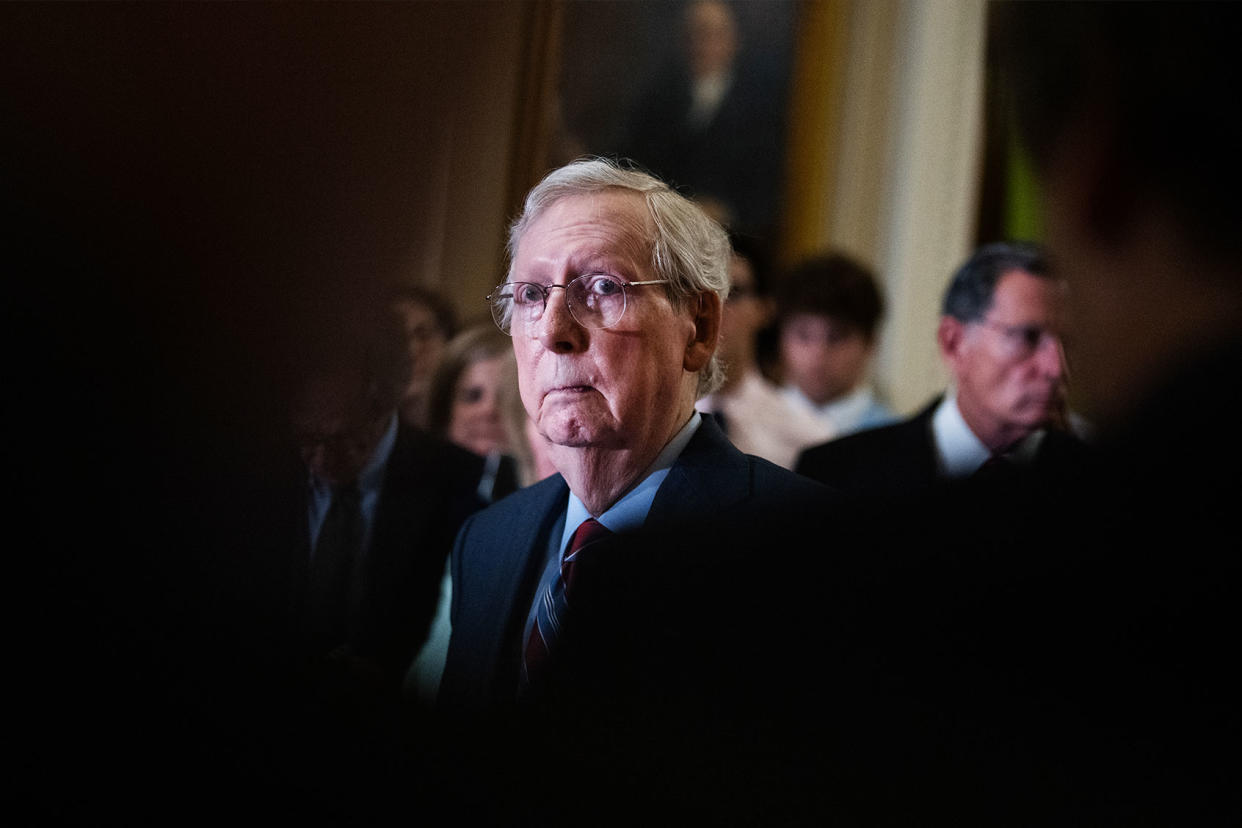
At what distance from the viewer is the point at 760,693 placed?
0.99 metres

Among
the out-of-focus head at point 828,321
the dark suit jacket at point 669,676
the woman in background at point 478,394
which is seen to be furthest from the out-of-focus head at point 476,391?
the out-of-focus head at point 828,321

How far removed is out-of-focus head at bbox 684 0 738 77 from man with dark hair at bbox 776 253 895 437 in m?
3.76

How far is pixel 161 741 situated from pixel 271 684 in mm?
96

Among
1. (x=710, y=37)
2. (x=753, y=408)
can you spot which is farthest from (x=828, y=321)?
(x=710, y=37)

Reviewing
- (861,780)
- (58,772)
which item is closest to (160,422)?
(58,772)

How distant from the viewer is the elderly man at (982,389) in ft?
5.79

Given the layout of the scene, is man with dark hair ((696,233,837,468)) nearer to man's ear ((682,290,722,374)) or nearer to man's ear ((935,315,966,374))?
man's ear ((935,315,966,374))

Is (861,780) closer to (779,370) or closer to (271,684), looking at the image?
(271,684)

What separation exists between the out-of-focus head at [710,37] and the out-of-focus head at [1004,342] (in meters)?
6.06

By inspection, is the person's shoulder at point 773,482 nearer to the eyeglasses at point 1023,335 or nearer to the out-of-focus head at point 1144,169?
the out-of-focus head at point 1144,169

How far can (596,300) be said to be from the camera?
1.57 m

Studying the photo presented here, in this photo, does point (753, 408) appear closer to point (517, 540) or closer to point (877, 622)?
point (517, 540)

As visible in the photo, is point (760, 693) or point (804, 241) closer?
point (760, 693)

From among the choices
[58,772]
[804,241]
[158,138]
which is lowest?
[58,772]
